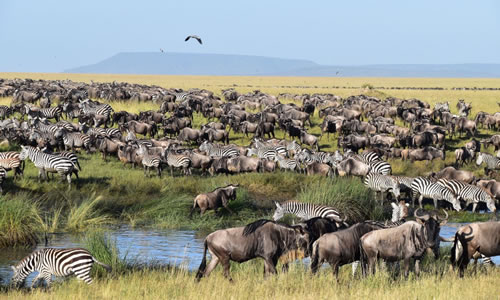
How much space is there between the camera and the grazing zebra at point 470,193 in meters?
22.1

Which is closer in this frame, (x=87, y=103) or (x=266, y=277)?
(x=266, y=277)

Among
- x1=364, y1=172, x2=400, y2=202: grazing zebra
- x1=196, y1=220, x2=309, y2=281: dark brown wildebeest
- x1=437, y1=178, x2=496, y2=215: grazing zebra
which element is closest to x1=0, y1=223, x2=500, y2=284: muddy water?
x1=196, y1=220, x2=309, y2=281: dark brown wildebeest

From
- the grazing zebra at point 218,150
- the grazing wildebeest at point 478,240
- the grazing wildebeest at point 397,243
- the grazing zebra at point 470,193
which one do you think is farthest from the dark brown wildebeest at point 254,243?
the grazing zebra at point 218,150

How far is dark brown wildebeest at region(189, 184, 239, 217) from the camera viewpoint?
19.5 metres

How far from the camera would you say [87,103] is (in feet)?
129

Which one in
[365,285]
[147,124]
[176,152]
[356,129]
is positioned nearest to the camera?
[365,285]

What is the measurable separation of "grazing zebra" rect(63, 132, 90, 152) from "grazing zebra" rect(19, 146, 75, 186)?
19.0ft

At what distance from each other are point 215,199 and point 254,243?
792 centimetres

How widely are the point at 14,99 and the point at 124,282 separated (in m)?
36.0

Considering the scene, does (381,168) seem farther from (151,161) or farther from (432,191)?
(151,161)

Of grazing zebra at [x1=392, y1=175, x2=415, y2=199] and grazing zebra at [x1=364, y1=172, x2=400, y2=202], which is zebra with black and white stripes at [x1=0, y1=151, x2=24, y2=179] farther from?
grazing zebra at [x1=392, y1=175, x2=415, y2=199]

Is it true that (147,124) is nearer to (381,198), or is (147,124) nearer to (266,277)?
(381,198)

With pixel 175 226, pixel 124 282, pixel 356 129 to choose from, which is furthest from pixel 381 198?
pixel 356 129

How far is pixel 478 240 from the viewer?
40.8ft
